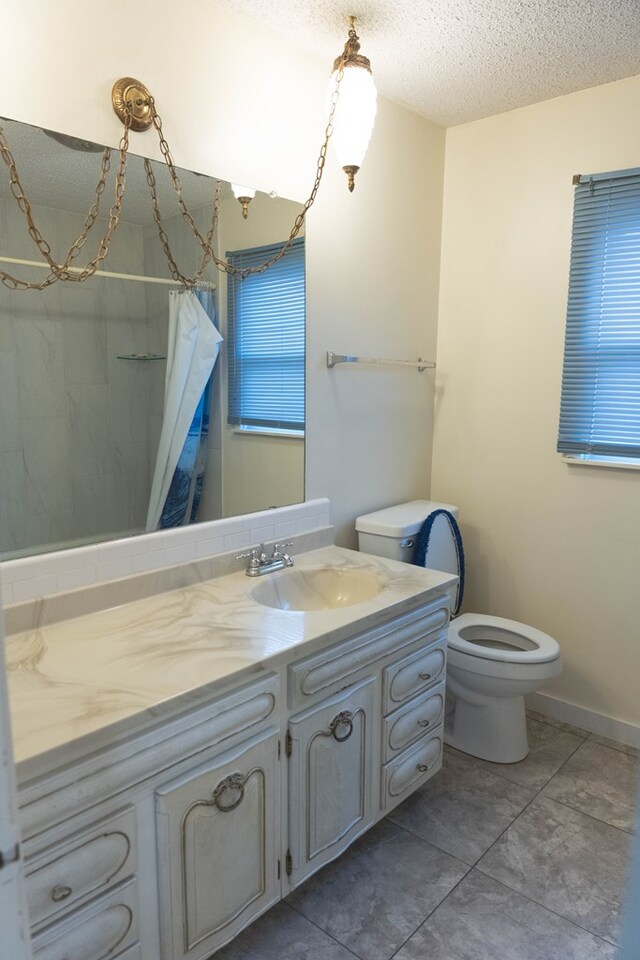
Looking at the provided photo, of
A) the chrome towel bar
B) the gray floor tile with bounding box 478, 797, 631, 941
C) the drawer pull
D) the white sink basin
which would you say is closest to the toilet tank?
the white sink basin

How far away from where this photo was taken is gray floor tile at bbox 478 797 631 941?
170 centimetres

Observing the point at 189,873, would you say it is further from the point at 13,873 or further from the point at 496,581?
the point at 496,581

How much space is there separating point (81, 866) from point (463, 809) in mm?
1417

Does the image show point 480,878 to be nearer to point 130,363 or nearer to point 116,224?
point 130,363

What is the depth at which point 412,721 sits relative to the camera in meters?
1.91

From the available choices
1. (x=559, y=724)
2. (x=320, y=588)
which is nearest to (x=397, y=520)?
(x=320, y=588)

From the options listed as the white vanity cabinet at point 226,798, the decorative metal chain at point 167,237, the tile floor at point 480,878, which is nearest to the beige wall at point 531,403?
the tile floor at point 480,878

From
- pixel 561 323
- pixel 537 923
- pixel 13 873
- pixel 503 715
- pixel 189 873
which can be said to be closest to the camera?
pixel 13 873

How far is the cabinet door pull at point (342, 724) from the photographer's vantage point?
160cm

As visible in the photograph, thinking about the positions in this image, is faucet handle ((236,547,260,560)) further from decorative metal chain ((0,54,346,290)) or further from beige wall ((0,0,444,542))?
decorative metal chain ((0,54,346,290))

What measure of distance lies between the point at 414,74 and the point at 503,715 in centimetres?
235

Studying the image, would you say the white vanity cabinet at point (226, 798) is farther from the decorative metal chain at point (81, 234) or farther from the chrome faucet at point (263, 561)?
the decorative metal chain at point (81, 234)

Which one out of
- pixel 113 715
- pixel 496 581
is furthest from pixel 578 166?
pixel 113 715

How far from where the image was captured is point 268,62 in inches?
75.3
